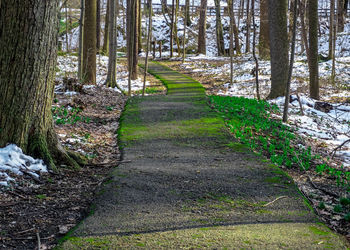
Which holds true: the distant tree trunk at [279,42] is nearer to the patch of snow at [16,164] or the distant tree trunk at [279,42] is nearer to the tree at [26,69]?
the tree at [26,69]

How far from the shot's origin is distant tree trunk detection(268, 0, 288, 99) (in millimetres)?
13961

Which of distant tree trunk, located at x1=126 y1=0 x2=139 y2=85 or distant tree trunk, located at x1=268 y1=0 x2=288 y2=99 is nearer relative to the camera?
distant tree trunk, located at x1=268 y1=0 x2=288 y2=99

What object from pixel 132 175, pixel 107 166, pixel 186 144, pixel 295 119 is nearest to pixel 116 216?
pixel 132 175

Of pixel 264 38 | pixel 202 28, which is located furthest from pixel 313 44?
pixel 202 28

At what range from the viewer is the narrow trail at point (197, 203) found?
11.5 feet

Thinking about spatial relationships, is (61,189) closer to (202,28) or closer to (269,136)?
(269,136)

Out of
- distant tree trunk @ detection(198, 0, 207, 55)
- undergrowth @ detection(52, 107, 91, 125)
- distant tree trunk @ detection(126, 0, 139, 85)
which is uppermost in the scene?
distant tree trunk @ detection(198, 0, 207, 55)

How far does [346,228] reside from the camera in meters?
3.95

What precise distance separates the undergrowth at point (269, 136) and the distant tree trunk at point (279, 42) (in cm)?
194

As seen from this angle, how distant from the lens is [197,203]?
4.40 meters

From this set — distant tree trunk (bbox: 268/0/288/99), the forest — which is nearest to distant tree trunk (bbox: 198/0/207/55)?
distant tree trunk (bbox: 268/0/288/99)

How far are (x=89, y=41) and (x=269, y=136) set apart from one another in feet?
32.1

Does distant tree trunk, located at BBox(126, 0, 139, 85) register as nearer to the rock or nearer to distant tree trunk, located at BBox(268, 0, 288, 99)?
distant tree trunk, located at BBox(268, 0, 288, 99)

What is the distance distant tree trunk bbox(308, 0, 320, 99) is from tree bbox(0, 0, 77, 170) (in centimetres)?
1125
